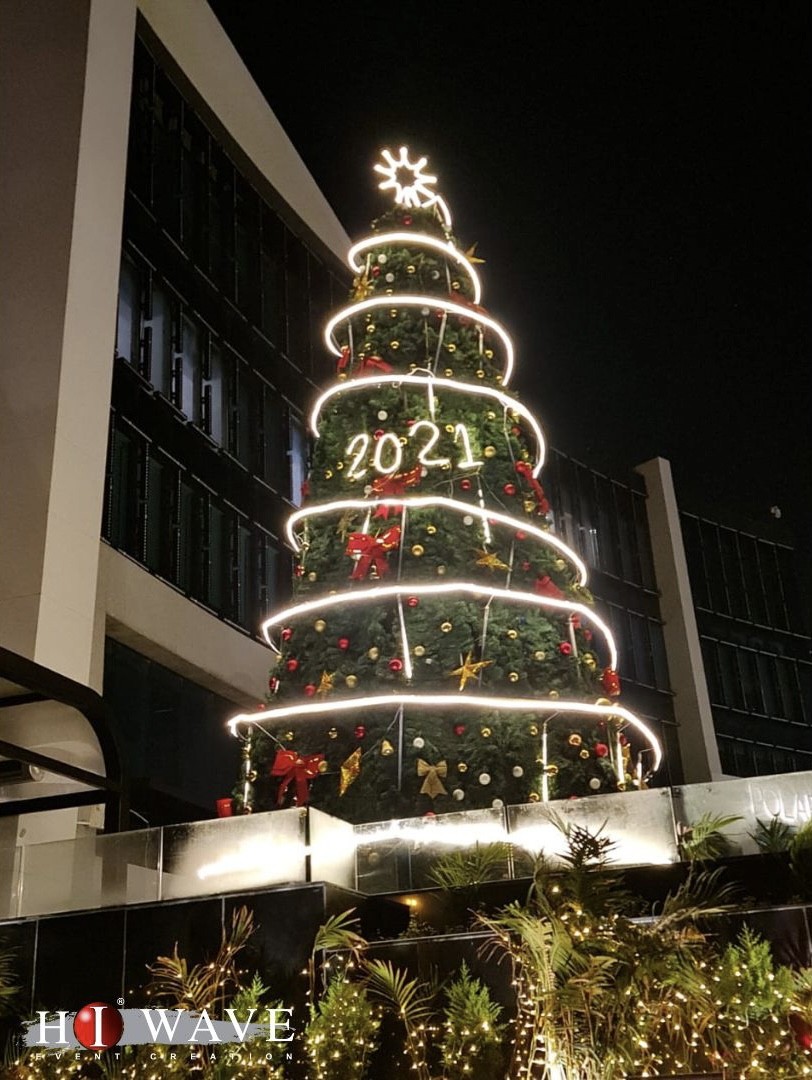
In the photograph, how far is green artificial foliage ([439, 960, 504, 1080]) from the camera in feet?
26.7

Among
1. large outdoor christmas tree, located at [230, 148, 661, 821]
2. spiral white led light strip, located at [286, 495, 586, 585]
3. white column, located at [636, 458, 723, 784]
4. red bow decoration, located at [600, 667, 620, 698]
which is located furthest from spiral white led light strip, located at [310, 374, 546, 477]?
white column, located at [636, 458, 723, 784]

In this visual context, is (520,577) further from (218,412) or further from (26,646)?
(218,412)

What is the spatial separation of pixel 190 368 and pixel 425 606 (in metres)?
11.6

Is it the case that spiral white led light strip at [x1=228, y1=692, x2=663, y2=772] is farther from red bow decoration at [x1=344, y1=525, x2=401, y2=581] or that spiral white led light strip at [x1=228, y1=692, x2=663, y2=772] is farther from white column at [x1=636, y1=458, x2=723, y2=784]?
white column at [x1=636, y1=458, x2=723, y2=784]

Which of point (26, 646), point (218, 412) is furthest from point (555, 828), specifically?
point (218, 412)

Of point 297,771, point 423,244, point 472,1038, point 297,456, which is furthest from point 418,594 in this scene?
point 297,456

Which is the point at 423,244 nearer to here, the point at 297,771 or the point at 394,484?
the point at 394,484

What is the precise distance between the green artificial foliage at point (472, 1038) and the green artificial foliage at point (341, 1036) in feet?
1.75

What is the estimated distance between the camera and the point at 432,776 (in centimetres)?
1062

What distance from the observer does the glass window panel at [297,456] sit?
24750 mm

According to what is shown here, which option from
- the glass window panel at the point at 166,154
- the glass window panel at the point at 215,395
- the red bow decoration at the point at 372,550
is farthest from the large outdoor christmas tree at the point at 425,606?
the glass window panel at the point at 166,154

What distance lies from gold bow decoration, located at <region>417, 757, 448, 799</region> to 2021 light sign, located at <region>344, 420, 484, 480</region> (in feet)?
10.3

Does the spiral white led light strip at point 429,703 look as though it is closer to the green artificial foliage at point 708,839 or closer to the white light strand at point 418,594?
the white light strand at point 418,594

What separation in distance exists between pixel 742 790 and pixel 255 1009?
13.4 ft
